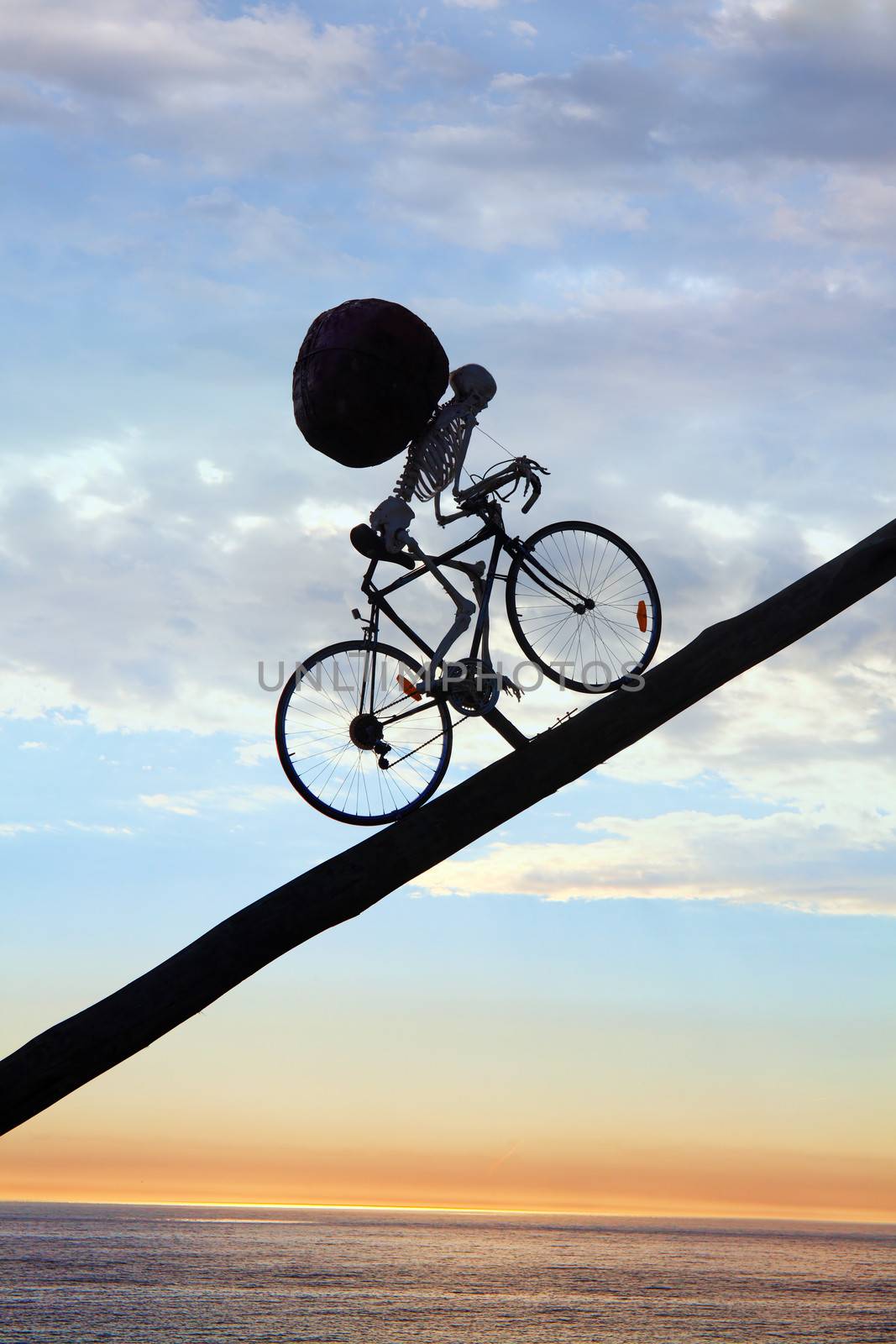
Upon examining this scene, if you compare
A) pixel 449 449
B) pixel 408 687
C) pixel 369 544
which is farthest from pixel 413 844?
pixel 449 449

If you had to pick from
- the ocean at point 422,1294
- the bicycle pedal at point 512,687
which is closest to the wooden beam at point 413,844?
the bicycle pedal at point 512,687

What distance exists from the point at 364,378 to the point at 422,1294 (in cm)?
7297

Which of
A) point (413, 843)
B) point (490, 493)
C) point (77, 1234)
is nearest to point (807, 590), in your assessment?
point (490, 493)

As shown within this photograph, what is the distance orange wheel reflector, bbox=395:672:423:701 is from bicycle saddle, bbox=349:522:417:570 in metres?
0.80

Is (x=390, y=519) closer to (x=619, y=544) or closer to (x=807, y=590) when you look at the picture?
(x=619, y=544)

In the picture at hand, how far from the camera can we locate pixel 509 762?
694 cm

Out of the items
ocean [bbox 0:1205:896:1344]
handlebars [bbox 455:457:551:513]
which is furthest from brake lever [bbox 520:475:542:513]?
ocean [bbox 0:1205:896:1344]

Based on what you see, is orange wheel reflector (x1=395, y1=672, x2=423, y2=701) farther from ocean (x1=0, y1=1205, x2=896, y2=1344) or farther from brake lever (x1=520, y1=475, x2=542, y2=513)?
ocean (x1=0, y1=1205, x2=896, y2=1344)

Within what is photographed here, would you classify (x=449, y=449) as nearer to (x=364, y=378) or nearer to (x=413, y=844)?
(x=364, y=378)

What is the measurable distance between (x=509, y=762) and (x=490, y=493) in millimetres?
2498

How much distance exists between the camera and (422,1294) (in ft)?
231

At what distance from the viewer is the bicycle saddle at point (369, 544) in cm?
819

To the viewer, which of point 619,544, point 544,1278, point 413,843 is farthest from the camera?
point 544,1278

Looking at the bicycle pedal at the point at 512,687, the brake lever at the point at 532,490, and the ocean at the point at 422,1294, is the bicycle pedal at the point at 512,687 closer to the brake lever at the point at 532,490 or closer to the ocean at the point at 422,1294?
the brake lever at the point at 532,490
